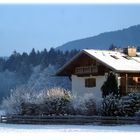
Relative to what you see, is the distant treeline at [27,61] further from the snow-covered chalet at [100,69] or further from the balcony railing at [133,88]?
the balcony railing at [133,88]

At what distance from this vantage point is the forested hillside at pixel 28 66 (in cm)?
12644

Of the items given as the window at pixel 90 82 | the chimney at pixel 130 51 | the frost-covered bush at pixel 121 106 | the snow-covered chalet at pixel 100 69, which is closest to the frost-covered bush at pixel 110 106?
the frost-covered bush at pixel 121 106

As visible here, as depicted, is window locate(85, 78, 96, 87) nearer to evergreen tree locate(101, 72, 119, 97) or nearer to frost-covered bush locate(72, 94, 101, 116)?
evergreen tree locate(101, 72, 119, 97)

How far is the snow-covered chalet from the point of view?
48.1 metres

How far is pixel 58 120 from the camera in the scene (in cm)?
4238

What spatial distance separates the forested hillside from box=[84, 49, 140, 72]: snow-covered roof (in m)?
66.3

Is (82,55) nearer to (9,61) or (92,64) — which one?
(92,64)

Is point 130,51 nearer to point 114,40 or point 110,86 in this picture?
point 110,86

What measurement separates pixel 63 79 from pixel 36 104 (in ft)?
211

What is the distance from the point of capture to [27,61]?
144 metres

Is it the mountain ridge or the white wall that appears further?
the mountain ridge

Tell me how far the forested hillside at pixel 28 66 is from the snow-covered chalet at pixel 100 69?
65418 mm

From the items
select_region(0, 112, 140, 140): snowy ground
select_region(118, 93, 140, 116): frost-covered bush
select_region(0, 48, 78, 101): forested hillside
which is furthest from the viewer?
select_region(0, 48, 78, 101): forested hillside
